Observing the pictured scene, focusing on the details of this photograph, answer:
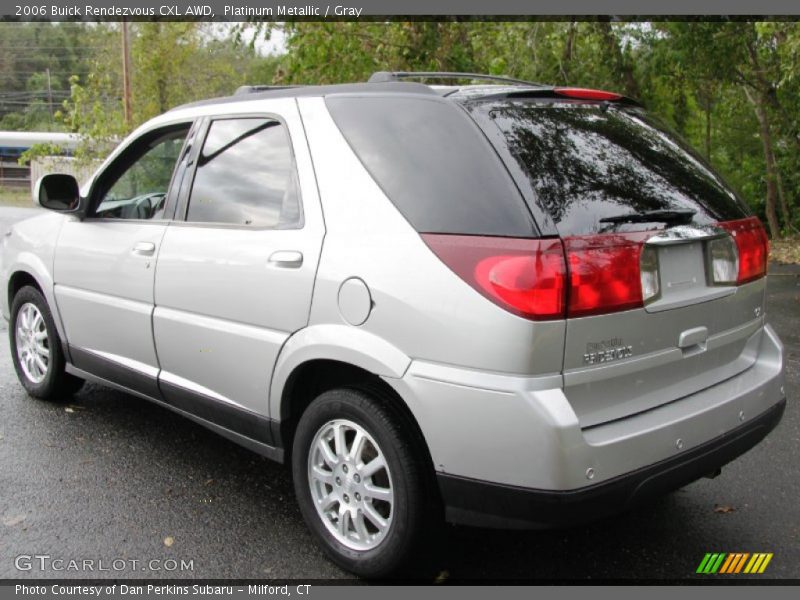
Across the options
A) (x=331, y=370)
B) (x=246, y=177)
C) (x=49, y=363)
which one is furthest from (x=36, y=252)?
(x=331, y=370)

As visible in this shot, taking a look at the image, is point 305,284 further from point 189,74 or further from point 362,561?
point 189,74

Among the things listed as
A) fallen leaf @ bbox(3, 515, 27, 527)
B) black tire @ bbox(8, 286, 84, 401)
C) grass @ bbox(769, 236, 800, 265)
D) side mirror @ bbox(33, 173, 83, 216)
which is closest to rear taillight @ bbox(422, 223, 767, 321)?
fallen leaf @ bbox(3, 515, 27, 527)

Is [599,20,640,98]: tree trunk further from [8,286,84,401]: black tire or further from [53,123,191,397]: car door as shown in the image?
[8,286,84,401]: black tire

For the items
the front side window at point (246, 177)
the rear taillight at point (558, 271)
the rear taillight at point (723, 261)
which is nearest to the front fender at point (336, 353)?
the rear taillight at point (558, 271)

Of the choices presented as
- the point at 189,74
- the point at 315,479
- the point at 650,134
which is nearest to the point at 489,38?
Result: the point at 650,134

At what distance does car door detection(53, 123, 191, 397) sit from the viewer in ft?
13.1

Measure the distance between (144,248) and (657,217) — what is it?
2481mm

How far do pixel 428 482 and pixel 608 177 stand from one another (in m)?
1.28

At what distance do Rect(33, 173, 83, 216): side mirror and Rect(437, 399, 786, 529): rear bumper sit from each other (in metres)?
2.98

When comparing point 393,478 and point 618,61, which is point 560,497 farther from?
point 618,61

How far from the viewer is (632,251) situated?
267 cm

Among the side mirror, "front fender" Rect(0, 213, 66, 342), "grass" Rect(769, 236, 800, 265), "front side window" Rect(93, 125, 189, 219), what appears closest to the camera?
"front side window" Rect(93, 125, 189, 219)

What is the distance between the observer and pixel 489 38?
11.9 meters

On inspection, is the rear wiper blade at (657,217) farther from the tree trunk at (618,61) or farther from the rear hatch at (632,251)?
the tree trunk at (618,61)
